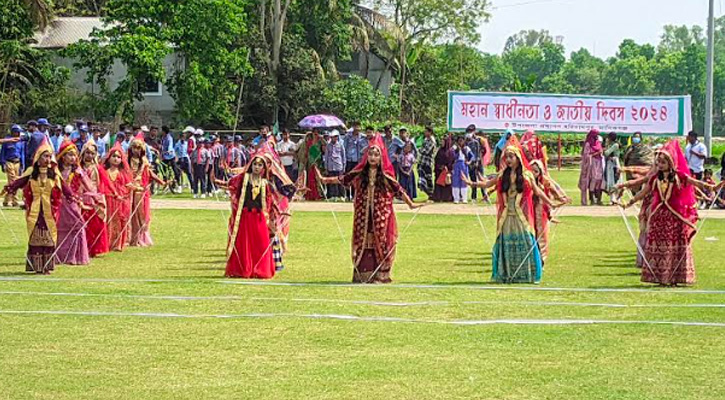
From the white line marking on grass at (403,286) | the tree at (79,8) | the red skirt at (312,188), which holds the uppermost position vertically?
the tree at (79,8)

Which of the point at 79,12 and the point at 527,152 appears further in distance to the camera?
the point at 79,12

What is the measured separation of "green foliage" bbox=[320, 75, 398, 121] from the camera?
5516 centimetres

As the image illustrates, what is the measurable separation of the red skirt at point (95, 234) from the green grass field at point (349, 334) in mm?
642

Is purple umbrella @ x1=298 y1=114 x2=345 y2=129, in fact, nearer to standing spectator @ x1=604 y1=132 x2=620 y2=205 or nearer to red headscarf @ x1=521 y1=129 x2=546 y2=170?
standing spectator @ x1=604 y1=132 x2=620 y2=205

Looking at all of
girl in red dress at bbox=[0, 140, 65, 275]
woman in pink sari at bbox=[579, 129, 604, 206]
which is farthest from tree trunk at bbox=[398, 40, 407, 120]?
girl in red dress at bbox=[0, 140, 65, 275]

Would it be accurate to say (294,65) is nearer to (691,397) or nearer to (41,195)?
(41,195)

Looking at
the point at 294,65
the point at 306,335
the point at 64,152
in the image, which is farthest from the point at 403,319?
the point at 294,65

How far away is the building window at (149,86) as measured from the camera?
4981cm

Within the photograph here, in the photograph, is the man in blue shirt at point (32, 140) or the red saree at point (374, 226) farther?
the man in blue shirt at point (32, 140)

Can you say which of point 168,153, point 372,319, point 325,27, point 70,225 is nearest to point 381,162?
point 372,319

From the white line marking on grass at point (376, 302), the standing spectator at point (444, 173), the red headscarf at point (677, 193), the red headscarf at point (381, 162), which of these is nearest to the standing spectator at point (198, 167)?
the standing spectator at point (444, 173)

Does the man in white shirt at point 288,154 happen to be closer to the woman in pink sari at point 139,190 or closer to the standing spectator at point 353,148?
the standing spectator at point 353,148

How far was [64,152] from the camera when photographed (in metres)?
16.6

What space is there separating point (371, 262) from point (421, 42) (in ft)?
176
